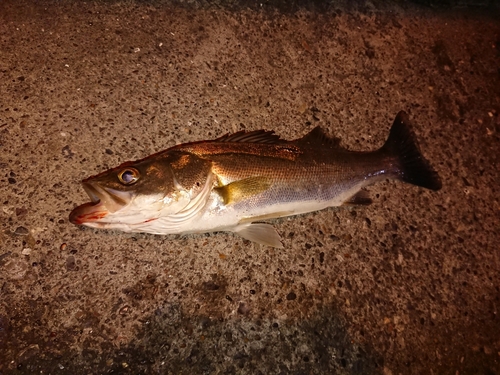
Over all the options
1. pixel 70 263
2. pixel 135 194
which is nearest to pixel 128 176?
pixel 135 194

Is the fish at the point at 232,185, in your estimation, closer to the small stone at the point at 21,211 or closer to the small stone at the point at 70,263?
the small stone at the point at 70,263

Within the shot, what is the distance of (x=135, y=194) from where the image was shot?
2.28 m

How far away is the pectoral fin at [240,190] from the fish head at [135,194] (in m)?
0.20

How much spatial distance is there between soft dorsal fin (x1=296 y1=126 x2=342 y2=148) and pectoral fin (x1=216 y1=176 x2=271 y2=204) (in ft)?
1.97

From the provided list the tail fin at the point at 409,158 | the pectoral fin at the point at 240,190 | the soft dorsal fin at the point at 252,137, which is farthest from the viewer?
the tail fin at the point at 409,158

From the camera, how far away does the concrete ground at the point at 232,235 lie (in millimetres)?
2531

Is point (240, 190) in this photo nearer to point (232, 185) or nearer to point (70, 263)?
point (232, 185)

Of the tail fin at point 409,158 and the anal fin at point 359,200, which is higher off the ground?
the tail fin at point 409,158

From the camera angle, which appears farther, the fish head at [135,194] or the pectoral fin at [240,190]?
the pectoral fin at [240,190]

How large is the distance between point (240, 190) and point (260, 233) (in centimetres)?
41

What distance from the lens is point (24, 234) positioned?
2.62 m

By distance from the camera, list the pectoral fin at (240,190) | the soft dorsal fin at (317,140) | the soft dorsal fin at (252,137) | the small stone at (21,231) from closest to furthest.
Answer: the pectoral fin at (240,190), the small stone at (21,231), the soft dorsal fin at (252,137), the soft dorsal fin at (317,140)

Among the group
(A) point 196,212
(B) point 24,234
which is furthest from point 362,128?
(B) point 24,234

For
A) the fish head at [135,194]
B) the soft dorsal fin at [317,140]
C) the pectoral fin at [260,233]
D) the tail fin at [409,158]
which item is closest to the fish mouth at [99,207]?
the fish head at [135,194]
